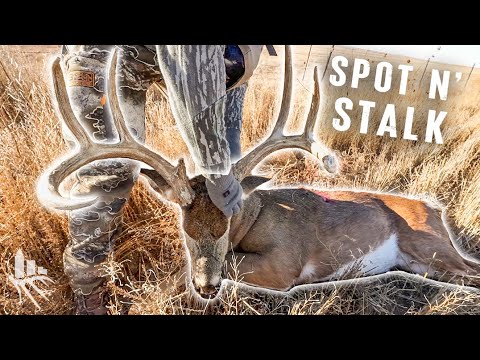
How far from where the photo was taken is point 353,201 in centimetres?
359

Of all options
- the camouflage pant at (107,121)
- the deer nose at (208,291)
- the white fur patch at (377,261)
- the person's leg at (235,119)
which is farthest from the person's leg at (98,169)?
the white fur patch at (377,261)

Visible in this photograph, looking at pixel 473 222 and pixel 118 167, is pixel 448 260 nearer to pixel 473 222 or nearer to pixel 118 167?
pixel 473 222

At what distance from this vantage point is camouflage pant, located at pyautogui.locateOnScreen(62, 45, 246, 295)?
269cm

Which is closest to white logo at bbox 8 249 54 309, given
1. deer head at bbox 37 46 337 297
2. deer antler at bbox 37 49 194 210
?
deer head at bbox 37 46 337 297

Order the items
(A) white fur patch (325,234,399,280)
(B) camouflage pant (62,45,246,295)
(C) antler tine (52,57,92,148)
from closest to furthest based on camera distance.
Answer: (C) antler tine (52,57,92,148) < (B) camouflage pant (62,45,246,295) < (A) white fur patch (325,234,399,280)

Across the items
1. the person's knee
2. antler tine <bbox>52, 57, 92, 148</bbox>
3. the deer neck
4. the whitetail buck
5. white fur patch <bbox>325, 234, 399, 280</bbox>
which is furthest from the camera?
white fur patch <bbox>325, 234, 399, 280</bbox>

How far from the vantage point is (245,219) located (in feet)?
10.9

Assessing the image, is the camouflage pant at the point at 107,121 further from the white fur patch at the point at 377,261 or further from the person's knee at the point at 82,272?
the white fur patch at the point at 377,261

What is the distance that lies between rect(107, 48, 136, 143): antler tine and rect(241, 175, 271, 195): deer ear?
70 centimetres

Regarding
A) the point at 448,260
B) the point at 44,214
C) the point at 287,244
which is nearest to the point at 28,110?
the point at 44,214

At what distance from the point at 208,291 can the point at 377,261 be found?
1.15 m

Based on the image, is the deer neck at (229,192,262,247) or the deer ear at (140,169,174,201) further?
the deer neck at (229,192,262,247)

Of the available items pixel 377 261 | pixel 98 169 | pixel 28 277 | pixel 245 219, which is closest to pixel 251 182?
pixel 245 219

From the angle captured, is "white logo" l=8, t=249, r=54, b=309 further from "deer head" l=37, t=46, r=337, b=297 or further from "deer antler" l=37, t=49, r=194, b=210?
"deer antler" l=37, t=49, r=194, b=210
